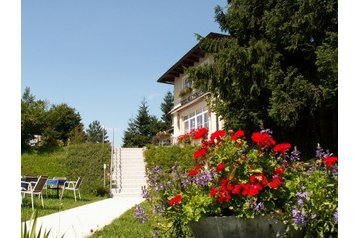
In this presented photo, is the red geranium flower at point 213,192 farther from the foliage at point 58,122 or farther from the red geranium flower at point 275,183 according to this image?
the foliage at point 58,122

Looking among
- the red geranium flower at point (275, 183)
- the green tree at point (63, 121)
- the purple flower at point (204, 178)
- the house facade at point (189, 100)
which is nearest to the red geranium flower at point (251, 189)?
the red geranium flower at point (275, 183)

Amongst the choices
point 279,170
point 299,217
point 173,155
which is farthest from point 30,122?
point 299,217

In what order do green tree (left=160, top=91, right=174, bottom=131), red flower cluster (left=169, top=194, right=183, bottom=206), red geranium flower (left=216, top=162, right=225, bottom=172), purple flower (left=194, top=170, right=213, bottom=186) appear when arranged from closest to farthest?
1. red geranium flower (left=216, top=162, right=225, bottom=172)
2. red flower cluster (left=169, top=194, right=183, bottom=206)
3. purple flower (left=194, top=170, right=213, bottom=186)
4. green tree (left=160, top=91, right=174, bottom=131)

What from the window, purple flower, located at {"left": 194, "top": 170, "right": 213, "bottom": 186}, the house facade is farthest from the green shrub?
purple flower, located at {"left": 194, "top": 170, "right": 213, "bottom": 186}

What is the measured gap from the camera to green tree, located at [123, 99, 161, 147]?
4725cm

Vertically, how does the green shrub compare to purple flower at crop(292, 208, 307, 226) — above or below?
above

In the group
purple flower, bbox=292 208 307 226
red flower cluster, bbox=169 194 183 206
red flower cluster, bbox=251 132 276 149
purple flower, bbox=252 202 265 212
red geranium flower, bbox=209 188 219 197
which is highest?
red flower cluster, bbox=251 132 276 149

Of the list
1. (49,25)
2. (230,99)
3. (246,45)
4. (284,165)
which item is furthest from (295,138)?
(49,25)

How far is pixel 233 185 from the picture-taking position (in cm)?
405

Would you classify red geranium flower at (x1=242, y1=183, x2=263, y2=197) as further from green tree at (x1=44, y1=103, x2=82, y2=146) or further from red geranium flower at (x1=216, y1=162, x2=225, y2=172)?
green tree at (x1=44, y1=103, x2=82, y2=146)

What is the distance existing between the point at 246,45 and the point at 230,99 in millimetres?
1928

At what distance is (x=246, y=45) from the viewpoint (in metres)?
14.2

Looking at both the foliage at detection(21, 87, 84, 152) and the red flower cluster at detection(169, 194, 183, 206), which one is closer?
the red flower cluster at detection(169, 194, 183, 206)
